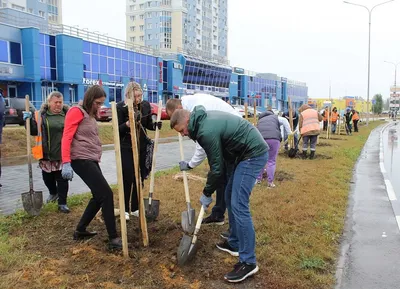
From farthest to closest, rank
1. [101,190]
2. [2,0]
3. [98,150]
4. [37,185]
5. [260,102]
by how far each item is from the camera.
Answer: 1. [260,102]
2. [2,0]
3. [37,185]
4. [98,150]
5. [101,190]

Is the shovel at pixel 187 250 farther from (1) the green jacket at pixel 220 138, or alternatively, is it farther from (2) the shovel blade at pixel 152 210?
(2) the shovel blade at pixel 152 210

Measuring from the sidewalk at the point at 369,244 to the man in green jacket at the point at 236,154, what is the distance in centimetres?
90

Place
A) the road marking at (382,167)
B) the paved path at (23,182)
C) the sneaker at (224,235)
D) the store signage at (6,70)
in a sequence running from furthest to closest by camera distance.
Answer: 1. the store signage at (6,70)
2. the road marking at (382,167)
3. the paved path at (23,182)
4. the sneaker at (224,235)

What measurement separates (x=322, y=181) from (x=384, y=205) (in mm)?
1639

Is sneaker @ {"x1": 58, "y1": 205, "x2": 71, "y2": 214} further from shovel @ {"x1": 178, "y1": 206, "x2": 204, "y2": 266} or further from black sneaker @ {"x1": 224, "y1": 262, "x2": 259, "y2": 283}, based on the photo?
black sneaker @ {"x1": 224, "y1": 262, "x2": 259, "y2": 283}

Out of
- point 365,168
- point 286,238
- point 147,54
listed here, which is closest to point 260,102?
point 147,54

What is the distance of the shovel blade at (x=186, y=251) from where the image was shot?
3816 mm

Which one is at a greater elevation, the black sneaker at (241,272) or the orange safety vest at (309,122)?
the orange safety vest at (309,122)

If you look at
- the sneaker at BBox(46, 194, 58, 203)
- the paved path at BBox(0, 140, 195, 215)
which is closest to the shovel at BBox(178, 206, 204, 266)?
the sneaker at BBox(46, 194, 58, 203)

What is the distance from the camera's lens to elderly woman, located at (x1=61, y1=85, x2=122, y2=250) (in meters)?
4.14

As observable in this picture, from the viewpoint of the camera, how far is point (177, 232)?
4730mm

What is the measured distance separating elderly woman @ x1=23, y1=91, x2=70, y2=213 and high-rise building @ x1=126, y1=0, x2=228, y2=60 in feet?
227

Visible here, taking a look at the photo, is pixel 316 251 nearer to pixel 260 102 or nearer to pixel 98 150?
pixel 98 150

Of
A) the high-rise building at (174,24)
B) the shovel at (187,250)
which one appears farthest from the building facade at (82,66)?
the shovel at (187,250)
